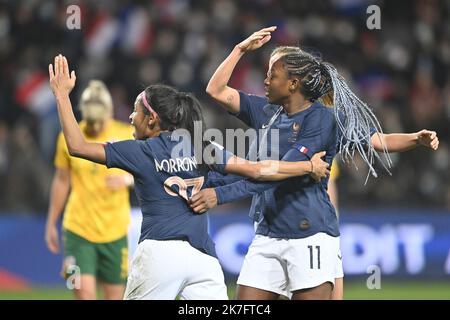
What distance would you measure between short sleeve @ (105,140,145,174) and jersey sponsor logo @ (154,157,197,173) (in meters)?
0.09

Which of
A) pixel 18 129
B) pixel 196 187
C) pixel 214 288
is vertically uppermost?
pixel 18 129

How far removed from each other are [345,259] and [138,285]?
21.3 ft

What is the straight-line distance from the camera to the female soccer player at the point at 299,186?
19.2ft

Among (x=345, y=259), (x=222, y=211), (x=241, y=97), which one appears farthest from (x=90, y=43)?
(x=241, y=97)

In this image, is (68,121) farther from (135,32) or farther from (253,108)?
(135,32)

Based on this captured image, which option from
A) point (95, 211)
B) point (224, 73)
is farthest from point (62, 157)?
point (224, 73)

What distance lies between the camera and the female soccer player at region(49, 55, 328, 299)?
5391 millimetres

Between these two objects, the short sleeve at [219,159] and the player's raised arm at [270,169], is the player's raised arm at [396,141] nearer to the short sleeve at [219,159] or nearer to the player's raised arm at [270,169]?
the player's raised arm at [270,169]

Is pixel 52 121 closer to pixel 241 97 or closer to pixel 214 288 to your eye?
pixel 241 97

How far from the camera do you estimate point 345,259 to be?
11.6m

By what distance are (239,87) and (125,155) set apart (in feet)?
28.1

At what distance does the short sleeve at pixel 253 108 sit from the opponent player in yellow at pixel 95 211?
211 centimetres

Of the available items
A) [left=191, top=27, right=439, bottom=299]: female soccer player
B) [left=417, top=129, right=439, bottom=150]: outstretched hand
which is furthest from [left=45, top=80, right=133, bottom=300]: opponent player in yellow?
[left=417, top=129, right=439, bottom=150]: outstretched hand

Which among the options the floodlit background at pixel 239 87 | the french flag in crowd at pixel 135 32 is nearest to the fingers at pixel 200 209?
the floodlit background at pixel 239 87
